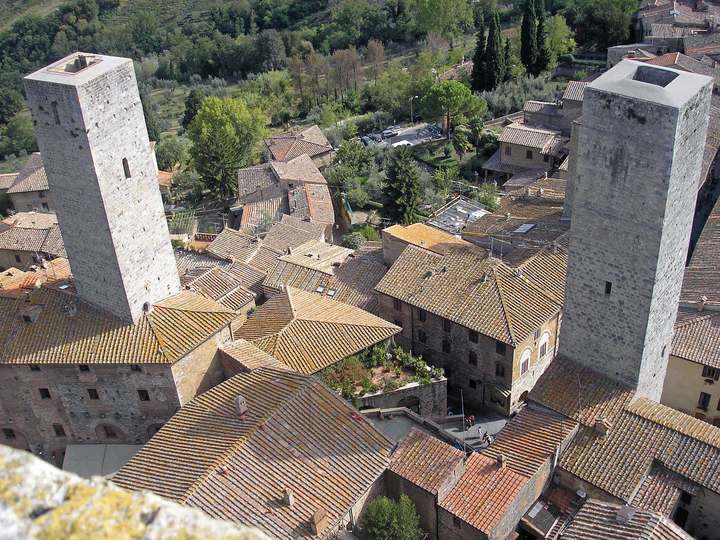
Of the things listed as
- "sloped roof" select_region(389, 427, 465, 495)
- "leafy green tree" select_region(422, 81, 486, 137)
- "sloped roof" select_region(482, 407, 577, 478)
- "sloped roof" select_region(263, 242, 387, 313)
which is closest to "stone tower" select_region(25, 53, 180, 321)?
"sloped roof" select_region(263, 242, 387, 313)

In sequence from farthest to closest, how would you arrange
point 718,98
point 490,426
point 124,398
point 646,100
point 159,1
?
point 159,1
point 718,98
point 490,426
point 124,398
point 646,100

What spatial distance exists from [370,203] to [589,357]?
32223 millimetres

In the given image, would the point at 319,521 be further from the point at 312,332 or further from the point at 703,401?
the point at 703,401

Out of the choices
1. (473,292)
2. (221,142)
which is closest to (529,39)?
(221,142)

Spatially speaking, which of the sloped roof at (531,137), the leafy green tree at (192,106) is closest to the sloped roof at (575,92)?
the sloped roof at (531,137)

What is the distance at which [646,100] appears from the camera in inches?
901

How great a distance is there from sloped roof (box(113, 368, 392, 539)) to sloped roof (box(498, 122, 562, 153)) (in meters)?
37.4

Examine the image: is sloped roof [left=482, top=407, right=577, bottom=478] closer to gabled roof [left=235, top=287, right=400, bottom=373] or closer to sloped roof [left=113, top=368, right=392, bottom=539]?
sloped roof [left=113, top=368, right=392, bottom=539]

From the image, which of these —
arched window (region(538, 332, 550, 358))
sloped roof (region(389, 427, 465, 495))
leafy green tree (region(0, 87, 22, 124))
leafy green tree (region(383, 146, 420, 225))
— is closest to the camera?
sloped roof (region(389, 427, 465, 495))

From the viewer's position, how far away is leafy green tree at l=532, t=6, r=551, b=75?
74.9 m

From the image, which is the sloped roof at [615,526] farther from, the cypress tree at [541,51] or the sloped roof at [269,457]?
the cypress tree at [541,51]

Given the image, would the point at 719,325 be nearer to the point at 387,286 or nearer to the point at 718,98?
the point at 387,286

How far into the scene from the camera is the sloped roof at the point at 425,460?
25.6 m

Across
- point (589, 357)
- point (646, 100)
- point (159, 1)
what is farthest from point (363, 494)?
point (159, 1)
